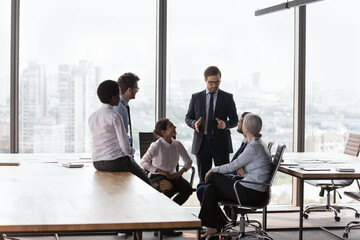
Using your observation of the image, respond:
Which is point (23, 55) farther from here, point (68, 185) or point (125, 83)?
point (68, 185)

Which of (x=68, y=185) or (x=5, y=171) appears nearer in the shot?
(x=68, y=185)

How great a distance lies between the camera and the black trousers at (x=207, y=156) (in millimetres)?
6766

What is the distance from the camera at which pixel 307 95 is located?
862cm

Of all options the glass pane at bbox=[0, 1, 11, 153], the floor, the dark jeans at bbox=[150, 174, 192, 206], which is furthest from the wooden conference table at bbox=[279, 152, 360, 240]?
the glass pane at bbox=[0, 1, 11, 153]

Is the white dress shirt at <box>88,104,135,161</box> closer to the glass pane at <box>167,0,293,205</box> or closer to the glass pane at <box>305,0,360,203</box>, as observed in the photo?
the glass pane at <box>167,0,293,205</box>

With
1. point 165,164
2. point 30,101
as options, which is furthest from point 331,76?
point 30,101

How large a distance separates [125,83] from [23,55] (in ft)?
7.86

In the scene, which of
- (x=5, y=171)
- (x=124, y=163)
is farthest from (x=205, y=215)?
(x=5, y=171)

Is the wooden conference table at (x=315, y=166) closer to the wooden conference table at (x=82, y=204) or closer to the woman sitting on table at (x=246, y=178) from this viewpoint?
the woman sitting on table at (x=246, y=178)

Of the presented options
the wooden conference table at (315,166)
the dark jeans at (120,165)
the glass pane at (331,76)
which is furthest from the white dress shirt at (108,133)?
the glass pane at (331,76)

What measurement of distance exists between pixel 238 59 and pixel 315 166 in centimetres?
274

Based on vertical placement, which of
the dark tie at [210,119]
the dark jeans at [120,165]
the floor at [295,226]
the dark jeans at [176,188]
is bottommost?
the floor at [295,226]

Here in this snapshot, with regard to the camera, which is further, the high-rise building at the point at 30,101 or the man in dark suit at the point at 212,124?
the high-rise building at the point at 30,101

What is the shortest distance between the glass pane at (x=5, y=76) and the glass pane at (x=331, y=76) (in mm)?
4168
